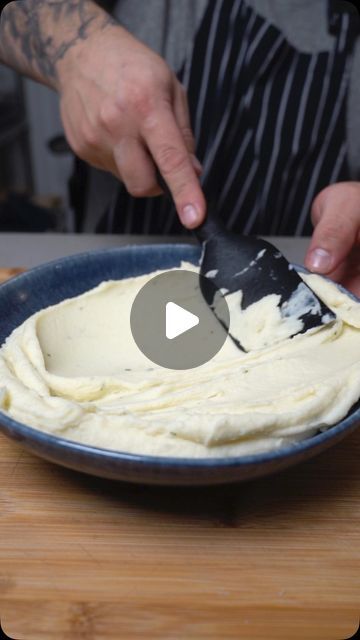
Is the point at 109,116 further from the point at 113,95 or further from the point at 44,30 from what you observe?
the point at 44,30

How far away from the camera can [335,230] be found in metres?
1.09

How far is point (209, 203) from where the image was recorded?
1104 mm

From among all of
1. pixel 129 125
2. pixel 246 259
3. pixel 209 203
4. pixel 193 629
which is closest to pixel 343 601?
pixel 193 629

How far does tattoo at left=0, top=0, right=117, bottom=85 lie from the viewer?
4.30 ft

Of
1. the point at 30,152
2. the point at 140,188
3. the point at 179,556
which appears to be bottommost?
the point at 30,152

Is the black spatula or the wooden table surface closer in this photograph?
the wooden table surface

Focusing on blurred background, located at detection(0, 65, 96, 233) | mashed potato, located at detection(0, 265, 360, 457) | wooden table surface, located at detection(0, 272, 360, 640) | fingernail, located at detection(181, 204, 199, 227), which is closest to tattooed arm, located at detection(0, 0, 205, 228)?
fingernail, located at detection(181, 204, 199, 227)

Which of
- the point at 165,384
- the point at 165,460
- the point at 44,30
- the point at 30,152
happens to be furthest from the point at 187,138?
the point at 30,152

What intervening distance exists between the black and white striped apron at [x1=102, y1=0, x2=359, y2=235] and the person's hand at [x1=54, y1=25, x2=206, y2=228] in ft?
0.88

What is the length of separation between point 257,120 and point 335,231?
1.67 feet

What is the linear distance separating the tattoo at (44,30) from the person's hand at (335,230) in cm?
57

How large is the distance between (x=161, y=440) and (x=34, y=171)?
2.39 m

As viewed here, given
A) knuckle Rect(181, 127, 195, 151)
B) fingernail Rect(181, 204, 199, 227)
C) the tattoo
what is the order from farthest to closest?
the tattoo
knuckle Rect(181, 127, 195, 151)
fingernail Rect(181, 204, 199, 227)

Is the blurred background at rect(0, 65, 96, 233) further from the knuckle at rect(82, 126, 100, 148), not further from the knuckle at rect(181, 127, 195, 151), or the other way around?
the knuckle at rect(181, 127, 195, 151)
